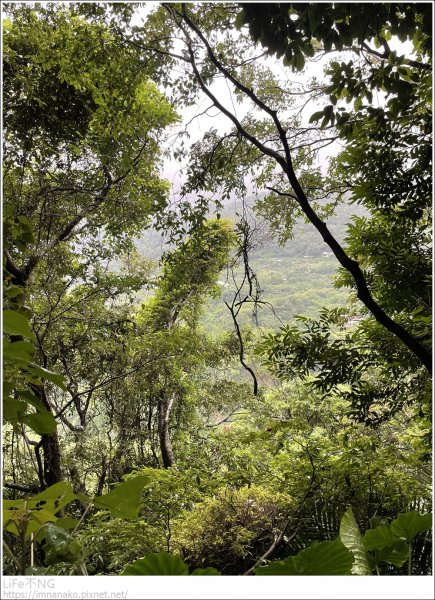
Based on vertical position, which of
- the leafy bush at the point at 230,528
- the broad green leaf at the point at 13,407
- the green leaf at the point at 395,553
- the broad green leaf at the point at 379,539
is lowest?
the leafy bush at the point at 230,528

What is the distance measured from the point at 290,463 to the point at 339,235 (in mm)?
5017

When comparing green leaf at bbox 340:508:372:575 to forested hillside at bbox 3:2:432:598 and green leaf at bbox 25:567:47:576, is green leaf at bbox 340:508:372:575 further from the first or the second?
green leaf at bbox 25:567:47:576

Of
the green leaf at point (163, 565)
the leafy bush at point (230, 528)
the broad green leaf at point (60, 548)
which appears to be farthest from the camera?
the leafy bush at point (230, 528)

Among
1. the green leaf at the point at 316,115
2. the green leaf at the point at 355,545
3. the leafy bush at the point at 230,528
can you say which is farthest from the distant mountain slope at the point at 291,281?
the green leaf at the point at 355,545

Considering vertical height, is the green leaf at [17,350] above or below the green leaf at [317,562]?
above

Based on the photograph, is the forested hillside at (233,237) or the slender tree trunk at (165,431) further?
the slender tree trunk at (165,431)

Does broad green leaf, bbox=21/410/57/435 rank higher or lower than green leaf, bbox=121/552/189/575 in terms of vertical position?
higher

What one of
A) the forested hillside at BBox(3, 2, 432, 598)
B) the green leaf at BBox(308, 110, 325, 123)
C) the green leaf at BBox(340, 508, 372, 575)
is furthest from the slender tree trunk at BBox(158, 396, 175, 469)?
the green leaf at BBox(340, 508, 372, 575)

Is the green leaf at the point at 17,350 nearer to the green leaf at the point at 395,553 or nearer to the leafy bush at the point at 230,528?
the green leaf at the point at 395,553

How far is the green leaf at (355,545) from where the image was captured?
0.70 metres

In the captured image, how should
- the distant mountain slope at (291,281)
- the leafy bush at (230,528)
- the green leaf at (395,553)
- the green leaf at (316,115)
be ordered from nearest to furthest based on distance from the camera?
the green leaf at (395,553), the green leaf at (316,115), the leafy bush at (230,528), the distant mountain slope at (291,281)

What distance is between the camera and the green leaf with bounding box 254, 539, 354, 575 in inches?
23.1

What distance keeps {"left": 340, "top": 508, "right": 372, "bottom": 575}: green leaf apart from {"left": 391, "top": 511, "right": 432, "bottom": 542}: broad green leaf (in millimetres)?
58

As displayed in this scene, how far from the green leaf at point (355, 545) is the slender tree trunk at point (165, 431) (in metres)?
4.48
